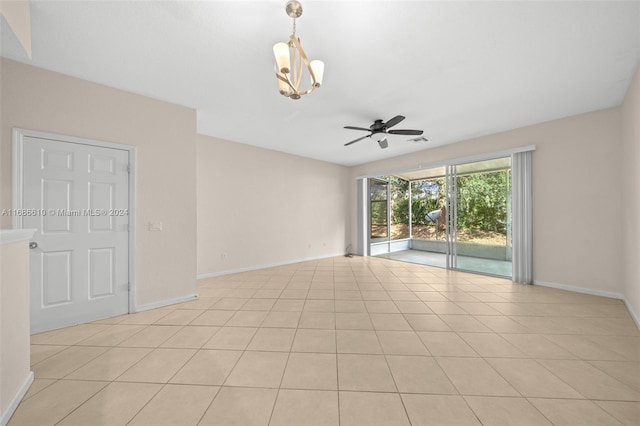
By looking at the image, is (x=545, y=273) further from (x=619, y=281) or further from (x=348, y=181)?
(x=348, y=181)

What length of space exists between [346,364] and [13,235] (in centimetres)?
249

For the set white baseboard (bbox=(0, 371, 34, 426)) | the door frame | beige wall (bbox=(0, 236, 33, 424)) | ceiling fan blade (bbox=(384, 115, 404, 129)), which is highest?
ceiling fan blade (bbox=(384, 115, 404, 129))

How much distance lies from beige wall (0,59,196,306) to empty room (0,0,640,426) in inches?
0.9

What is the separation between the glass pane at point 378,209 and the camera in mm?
7406

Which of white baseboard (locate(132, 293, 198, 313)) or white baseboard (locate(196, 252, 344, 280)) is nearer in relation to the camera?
white baseboard (locate(132, 293, 198, 313))

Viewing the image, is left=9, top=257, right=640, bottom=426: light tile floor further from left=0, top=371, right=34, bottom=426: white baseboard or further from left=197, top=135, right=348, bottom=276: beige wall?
left=197, top=135, right=348, bottom=276: beige wall

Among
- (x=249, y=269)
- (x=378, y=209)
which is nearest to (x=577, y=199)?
(x=378, y=209)

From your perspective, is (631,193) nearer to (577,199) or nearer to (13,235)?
(577,199)

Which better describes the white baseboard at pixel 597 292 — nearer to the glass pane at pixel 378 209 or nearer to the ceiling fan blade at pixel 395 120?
the ceiling fan blade at pixel 395 120

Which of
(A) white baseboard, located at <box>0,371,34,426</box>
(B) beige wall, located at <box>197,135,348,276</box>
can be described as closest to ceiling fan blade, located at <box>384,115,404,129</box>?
(B) beige wall, located at <box>197,135,348,276</box>

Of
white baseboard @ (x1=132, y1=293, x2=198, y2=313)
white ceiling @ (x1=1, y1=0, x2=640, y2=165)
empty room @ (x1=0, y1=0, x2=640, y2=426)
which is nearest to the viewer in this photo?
empty room @ (x1=0, y1=0, x2=640, y2=426)

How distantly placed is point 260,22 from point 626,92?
4.62 metres

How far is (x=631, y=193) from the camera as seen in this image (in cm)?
283

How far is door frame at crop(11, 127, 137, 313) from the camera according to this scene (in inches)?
91.4
